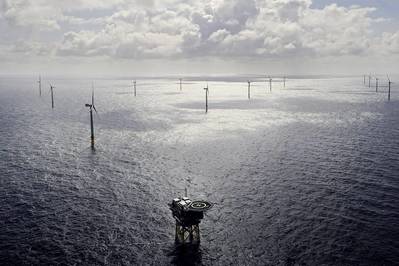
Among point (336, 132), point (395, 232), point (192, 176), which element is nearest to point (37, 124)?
point (192, 176)

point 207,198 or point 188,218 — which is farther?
point 207,198

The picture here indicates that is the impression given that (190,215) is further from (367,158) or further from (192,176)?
(367,158)

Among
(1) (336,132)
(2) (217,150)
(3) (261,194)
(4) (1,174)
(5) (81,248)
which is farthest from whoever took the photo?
(1) (336,132)

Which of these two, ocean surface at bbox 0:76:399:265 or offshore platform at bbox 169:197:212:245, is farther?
offshore platform at bbox 169:197:212:245

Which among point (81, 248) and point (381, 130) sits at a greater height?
point (381, 130)

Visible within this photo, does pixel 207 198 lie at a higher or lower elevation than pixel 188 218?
lower

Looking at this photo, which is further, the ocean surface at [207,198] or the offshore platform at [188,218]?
the offshore platform at [188,218]

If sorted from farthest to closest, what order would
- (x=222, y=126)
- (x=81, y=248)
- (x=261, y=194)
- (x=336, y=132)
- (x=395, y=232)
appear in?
(x=222, y=126) → (x=336, y=132) → (x=261, y=194) → (x=395, y=232) → (x=81, y=248)

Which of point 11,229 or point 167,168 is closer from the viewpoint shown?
point 11,229
